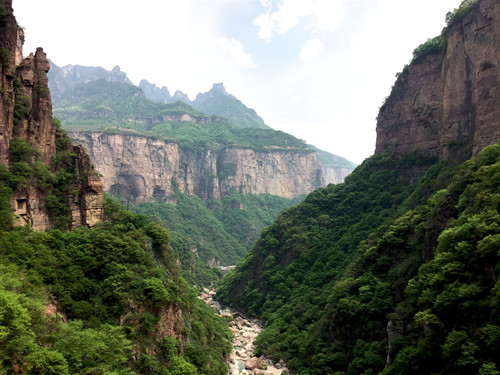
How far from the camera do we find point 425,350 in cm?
2473

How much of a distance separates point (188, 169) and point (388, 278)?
442ft

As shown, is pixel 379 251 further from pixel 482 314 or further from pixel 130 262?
pixel 130 262

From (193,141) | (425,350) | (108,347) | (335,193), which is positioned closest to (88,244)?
(108,347)

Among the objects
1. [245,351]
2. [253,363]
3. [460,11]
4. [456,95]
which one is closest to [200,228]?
[245,351]

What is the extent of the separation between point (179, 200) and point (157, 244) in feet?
355

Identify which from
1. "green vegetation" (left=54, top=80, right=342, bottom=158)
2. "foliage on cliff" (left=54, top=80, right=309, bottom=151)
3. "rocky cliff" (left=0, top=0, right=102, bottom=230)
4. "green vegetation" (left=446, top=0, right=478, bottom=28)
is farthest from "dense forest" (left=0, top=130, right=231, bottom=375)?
"foliage on cliff" (left=54, top=80, right=309, bottom=151)

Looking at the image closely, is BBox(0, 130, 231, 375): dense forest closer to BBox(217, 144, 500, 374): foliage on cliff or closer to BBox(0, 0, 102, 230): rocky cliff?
BBox(0, 0, 102, 230): rocky cliff

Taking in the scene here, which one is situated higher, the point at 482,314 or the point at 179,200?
the point at 179,200

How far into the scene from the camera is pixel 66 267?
2917 centimetres

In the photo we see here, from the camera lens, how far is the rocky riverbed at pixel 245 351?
4384 centimetres

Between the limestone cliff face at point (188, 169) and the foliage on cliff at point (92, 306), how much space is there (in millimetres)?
98357

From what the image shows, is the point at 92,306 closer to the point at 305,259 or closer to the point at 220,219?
the point at 305,259

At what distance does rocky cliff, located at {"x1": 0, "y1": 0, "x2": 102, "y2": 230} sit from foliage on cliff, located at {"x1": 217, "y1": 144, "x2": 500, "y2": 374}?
98.4 ft

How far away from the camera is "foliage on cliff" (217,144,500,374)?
76.3ft
